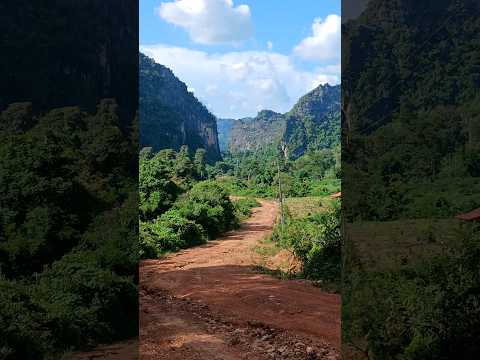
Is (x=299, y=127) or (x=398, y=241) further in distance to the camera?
(x=299, y=127)

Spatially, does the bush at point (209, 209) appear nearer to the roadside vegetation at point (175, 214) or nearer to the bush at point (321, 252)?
the roadside vegetation at point (175, 214)

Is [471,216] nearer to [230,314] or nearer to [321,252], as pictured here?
[230,314]

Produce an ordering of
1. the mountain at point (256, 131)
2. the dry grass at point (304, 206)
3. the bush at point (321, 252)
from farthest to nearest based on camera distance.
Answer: the mountain at point (256, 131)
the dry grass at point (304, 206)
the bush at point (321, 252)

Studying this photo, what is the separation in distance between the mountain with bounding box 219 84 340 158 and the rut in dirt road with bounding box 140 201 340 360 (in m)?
31.2

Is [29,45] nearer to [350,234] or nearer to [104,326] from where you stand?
[104,326]

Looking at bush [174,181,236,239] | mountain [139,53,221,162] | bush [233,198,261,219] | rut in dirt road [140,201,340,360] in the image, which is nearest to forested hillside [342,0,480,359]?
rut in dirt road [140,201,340,360]

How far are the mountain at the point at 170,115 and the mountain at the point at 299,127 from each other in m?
6.49

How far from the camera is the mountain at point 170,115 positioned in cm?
4119

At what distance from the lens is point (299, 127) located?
55219 mm

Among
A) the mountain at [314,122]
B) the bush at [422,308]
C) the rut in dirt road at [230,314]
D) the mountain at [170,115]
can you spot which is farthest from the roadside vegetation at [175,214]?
the mountain at [314,122]

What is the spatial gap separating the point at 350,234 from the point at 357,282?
0.41m

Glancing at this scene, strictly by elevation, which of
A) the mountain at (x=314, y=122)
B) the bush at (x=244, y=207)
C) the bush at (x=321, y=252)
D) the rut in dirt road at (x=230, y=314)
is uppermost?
the mountain at (x=314, y=122)

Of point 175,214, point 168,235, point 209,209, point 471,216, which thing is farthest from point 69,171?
point 209,209

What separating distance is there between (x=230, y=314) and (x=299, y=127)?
4800 cm
